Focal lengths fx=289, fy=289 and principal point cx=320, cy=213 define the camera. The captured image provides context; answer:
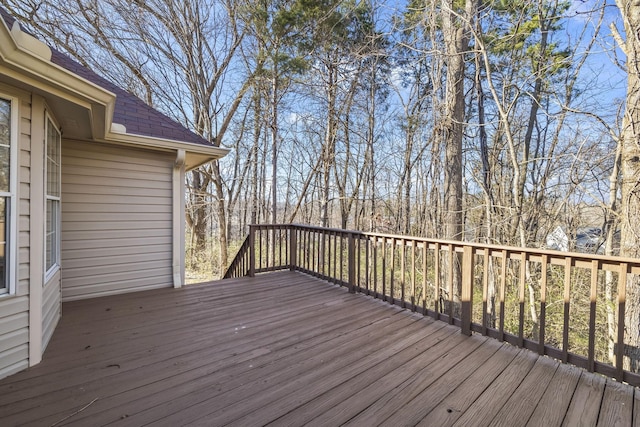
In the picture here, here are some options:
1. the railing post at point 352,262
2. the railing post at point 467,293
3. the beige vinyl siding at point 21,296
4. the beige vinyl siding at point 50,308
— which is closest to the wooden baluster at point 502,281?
the railing post at point 467,293

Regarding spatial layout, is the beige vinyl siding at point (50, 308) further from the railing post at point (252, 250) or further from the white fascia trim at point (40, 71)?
the railing post at point (252, 250)

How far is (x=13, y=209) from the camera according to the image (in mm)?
2027

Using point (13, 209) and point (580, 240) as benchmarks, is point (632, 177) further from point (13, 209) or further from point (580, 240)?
point (13, 209)

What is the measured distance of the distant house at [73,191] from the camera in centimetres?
199

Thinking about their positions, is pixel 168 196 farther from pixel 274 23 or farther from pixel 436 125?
pixel 274 23

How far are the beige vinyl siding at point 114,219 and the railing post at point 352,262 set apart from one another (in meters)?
2.69

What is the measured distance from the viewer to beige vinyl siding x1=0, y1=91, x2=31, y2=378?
2.00 meters

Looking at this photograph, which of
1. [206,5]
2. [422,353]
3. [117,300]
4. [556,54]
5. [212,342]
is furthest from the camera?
[206,5]

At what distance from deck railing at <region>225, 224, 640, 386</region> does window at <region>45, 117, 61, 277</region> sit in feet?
8.18

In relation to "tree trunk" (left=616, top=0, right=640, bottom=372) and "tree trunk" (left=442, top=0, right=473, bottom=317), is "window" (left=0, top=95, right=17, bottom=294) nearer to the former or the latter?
"tree trunk" (left=442, top=0, right=473, bottom=317)

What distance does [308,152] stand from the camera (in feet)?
33.1

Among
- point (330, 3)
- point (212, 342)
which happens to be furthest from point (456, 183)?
point (330, 3)

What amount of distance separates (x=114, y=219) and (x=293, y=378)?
3.40 m

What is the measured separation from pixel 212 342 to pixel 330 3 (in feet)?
24.6
